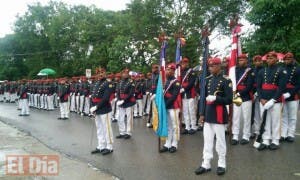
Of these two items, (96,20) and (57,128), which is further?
(96,20)

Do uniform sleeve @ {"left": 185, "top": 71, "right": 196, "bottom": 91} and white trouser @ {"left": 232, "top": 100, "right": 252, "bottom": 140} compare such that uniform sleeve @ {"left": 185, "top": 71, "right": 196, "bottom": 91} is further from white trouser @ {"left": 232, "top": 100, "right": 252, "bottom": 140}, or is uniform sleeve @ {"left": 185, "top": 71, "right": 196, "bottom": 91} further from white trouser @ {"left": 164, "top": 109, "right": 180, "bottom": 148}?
white trouser @ {"left": 164, "top": 109, "right": 180, "bottom": 148}

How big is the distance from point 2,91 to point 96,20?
39.4 ft

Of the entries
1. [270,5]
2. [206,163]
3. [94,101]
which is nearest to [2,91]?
[270,5]

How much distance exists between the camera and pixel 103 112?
9242 millimetres

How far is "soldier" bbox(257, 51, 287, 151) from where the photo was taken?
8641mm

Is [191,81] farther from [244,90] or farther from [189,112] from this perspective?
[244,90]

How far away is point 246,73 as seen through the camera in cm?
Result: 947

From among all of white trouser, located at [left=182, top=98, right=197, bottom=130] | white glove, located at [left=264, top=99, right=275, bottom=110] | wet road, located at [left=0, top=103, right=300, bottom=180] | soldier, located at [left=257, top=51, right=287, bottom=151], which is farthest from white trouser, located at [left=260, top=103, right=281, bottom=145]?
white trouser, located at [left=182, top=98, right=197, bottom=130]

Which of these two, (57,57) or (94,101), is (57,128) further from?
(57,57)

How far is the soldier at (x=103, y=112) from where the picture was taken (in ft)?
30.2

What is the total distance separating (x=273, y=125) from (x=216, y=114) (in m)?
2.37

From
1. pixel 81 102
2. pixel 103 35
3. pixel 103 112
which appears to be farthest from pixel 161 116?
pixel 103 35

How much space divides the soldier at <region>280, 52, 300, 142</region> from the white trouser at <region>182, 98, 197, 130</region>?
9.07 feet

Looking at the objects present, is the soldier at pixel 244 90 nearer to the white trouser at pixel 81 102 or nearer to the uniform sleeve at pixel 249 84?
the uniform sleeve at pixel 249 84
